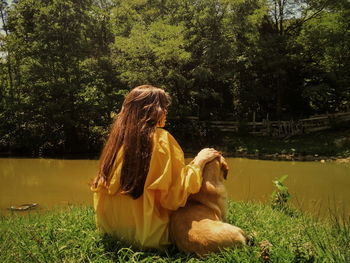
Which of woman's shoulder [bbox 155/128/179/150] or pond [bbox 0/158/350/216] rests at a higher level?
woman's shoulder [bbox 155/128/179/150]

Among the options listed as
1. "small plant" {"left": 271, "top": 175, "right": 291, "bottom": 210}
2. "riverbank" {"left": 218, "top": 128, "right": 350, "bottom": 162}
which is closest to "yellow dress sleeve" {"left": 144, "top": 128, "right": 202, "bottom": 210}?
"small plant" {"left": 271, "top": 175, "right": 291, "bottom": 210}

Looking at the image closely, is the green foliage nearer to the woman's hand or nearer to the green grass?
the green grass

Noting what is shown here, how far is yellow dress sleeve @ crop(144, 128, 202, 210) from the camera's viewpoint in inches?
115

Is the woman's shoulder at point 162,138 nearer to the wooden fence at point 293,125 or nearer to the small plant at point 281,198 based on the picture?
the small plant at point 281,198

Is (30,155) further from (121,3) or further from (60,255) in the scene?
(60,255)

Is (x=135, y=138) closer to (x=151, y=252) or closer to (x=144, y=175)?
(x=144, y=175)

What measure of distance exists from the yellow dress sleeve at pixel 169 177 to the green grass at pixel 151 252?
0.45m

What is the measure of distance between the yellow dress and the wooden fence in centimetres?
1706

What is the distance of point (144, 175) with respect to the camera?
3027 millimetres

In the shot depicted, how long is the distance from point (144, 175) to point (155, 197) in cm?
22

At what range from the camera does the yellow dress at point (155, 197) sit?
2.96 m

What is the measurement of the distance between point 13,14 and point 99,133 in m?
9.42

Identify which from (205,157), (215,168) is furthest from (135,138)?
(215,168)

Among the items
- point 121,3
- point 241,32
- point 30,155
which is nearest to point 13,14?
point 121,3
